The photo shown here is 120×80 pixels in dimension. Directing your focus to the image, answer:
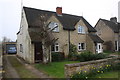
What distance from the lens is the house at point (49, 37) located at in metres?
13.7

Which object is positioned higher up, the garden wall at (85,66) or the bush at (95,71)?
the garden wall at (85,66)

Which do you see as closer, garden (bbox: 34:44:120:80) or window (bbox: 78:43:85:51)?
garden (bbox: 34:44:120:80)

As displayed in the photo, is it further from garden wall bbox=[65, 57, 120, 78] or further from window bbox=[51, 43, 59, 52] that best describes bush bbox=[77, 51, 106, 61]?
window bbox=[51, 43, 59, 52]

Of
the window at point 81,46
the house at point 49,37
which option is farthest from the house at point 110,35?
the window at point 81,46

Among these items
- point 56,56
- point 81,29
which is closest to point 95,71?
point 56,56

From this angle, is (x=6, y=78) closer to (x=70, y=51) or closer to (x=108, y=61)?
(x=108, y=61)

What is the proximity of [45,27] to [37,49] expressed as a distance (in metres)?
3.98

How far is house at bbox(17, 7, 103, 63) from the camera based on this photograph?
45.1ft

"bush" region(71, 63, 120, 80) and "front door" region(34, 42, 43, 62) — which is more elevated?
"front door" region(34, 42, 43, 62)

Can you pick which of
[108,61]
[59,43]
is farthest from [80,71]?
[59,43]

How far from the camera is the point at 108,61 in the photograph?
30.7 feet

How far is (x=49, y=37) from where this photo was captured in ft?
42.5

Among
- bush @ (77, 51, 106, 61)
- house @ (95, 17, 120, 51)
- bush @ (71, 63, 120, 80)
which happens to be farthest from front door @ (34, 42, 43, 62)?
house @ (95, 17, 120, 51)

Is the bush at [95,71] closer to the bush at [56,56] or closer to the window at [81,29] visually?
the bush at [56,56]
